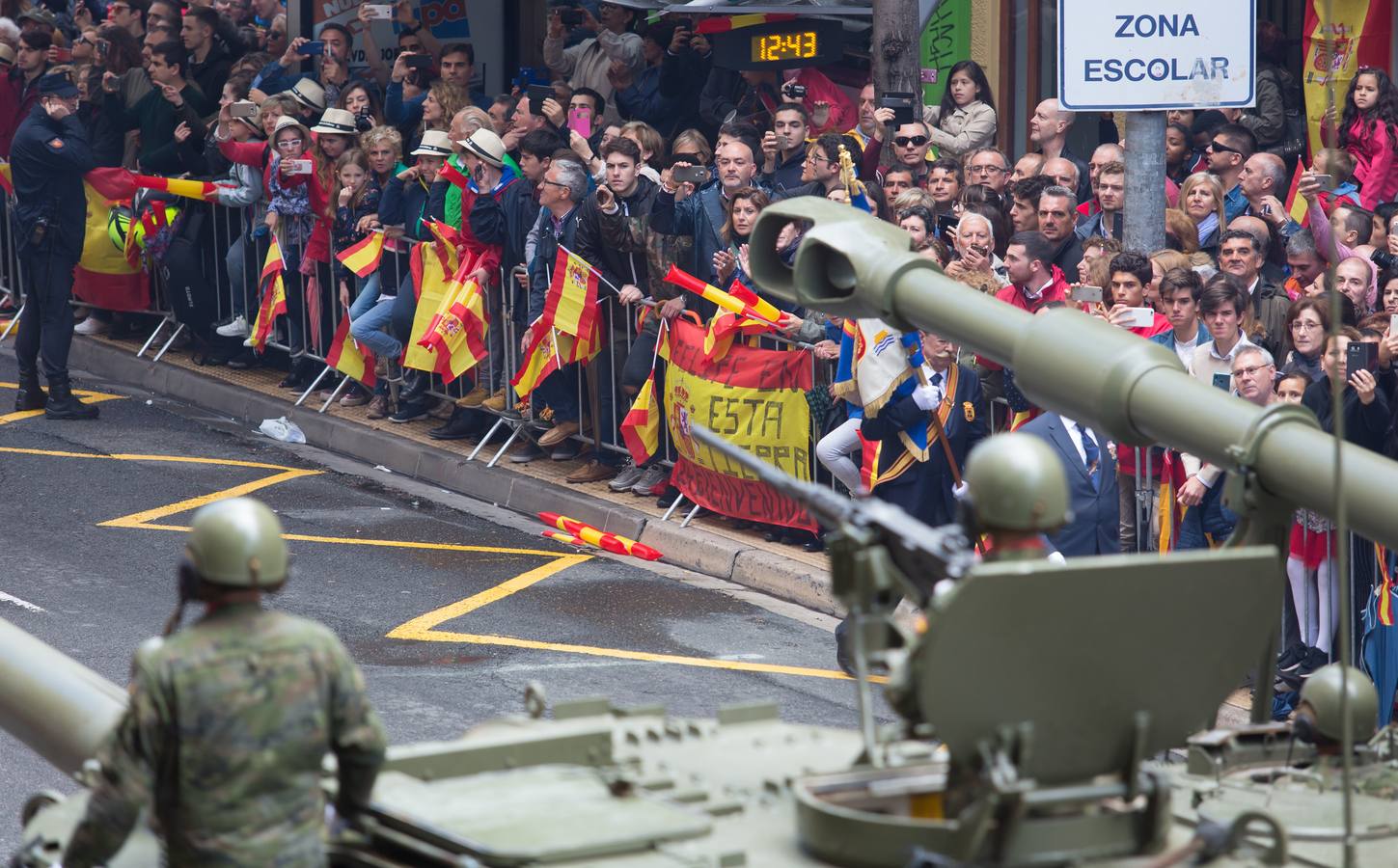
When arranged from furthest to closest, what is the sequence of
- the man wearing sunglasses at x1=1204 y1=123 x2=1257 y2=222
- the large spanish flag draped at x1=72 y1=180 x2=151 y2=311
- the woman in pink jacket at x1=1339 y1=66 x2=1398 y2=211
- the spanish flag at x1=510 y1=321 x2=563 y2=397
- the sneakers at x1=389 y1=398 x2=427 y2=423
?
the large spanish flag draped at x1=72 y1=180 x2=151 y2=311 → the sneakers at x1=389 y1=398 x2=427 y2=423 → the spanish flag at x1=510 y1=321 x2=563 y2=397 → the man wearing sunglasses at x1=1204 y1=123 x2=1257 y2=222 → the woman in pink jacket at x1=1339 y1=66 x2=1398 y2=211

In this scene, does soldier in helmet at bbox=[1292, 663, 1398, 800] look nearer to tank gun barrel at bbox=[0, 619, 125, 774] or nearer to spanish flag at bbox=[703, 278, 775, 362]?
tank gun barrel at bbox=[0, 619, 125, 774]

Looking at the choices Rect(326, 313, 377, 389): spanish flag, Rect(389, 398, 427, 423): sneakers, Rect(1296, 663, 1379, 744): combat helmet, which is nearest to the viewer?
Rect(1296, 663, 1379, 744): combat helmet

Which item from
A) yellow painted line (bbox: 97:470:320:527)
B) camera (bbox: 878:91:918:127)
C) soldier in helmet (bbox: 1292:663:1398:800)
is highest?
camera (bbox: 878:91:918:127)

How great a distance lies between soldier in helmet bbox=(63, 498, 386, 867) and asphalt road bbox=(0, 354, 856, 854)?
397 centimetres

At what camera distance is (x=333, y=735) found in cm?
477

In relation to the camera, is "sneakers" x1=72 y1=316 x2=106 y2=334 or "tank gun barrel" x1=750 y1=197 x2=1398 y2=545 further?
"sneakers" x1=72 y1=316 x2=106 y2=334

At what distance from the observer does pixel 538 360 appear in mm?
14359

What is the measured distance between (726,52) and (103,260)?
5613 millimetres

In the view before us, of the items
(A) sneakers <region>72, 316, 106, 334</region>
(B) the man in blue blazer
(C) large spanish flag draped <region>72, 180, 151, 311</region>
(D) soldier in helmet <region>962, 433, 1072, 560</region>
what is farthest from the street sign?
(A) sneakers <region>72, 316, 106, 334</region>

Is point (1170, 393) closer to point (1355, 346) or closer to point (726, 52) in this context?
point (1355, 346)

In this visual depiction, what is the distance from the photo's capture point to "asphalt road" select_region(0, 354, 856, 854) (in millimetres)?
10453

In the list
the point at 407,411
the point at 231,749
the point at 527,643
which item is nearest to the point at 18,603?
the point at 527,643

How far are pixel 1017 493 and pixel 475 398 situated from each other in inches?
440

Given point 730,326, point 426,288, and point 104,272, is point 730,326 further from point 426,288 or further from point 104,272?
point 104,272
